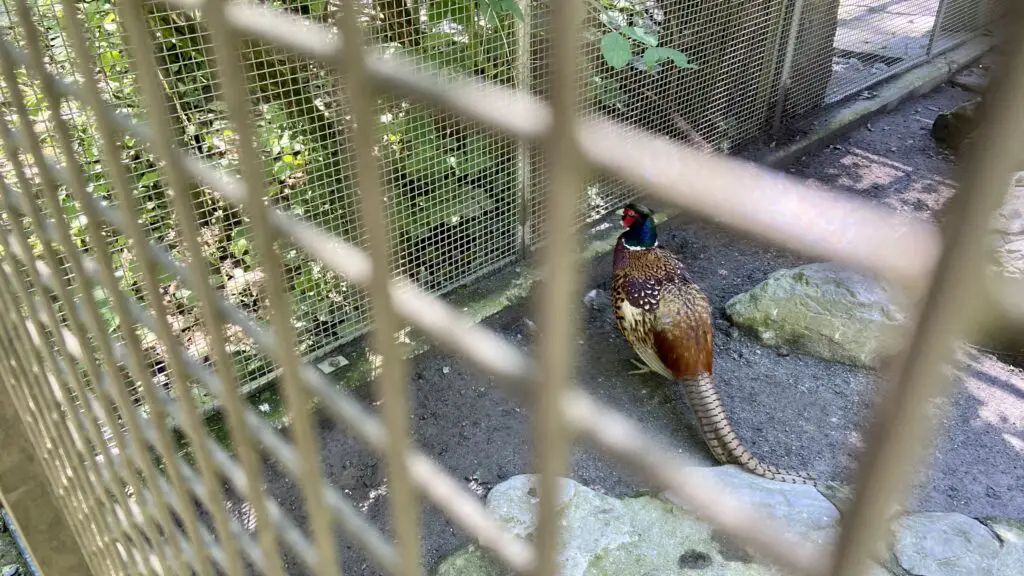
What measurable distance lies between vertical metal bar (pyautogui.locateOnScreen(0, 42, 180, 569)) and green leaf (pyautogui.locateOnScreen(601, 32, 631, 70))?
194cm

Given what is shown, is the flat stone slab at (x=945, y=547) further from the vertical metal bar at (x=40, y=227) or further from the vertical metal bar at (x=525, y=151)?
the vertical metal bar at (x=40, y=227)

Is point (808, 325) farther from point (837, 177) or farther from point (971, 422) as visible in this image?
point (837, 177)

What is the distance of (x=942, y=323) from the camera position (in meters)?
0.29

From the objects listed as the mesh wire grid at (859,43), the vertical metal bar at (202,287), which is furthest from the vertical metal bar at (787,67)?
the vertical metal bar at (202,287)

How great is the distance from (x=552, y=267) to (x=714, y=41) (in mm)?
4570

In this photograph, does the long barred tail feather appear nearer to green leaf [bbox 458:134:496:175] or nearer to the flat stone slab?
the flat stone slab

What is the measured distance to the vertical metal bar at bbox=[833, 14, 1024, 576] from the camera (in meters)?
0.26

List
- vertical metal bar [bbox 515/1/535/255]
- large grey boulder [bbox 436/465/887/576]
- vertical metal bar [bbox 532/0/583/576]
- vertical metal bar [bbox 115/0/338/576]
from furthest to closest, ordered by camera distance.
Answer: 1. vertical metal bar [bbox 515/1/535/255]
2. large grey boulder [bbox 436/465/887/576]
3. vertical metal bar [bbox 115/0/338/576]
4. vertical metal bar [bbox 532/0/583/576]

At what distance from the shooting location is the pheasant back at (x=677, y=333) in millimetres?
3059

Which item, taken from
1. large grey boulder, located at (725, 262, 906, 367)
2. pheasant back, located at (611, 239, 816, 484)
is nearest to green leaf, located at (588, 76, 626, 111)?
pheasant back, located at (611, 239, 816, 484)

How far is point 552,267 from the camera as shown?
1.34 ft

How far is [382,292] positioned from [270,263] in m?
0.13

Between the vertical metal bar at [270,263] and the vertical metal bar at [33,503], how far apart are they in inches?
57.6

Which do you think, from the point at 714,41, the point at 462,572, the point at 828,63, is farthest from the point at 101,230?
the point at 828,63
